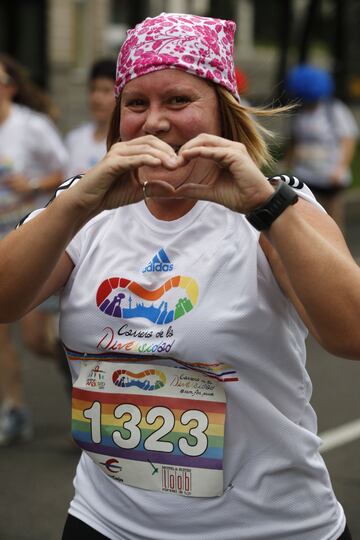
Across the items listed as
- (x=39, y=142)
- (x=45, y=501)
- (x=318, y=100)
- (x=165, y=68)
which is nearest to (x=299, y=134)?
(x=318, y=100)

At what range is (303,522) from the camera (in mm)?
2516

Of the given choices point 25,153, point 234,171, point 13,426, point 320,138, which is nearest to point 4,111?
point 25,153

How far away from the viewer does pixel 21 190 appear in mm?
6582

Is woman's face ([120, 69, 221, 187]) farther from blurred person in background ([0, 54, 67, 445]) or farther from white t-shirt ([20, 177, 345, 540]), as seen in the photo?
blurred person in background ([0, 54, 67, 445])

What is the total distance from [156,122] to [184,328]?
438mm

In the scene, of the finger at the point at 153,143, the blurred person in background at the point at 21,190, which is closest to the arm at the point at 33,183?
the blurred person in background at the point at 21,190

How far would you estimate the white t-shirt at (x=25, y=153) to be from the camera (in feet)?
21.6

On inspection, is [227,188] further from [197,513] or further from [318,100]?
[318,100]

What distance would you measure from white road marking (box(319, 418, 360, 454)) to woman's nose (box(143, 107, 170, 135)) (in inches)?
148

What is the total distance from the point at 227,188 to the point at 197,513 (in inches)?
27.7

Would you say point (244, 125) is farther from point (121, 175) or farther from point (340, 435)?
point (340, 435)

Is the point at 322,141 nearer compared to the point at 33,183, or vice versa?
the point at 33,183

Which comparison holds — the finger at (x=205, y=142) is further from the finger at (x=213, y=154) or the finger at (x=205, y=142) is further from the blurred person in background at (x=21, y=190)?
the blurred person in background at (x=21, y=190)

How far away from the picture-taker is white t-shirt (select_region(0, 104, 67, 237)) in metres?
6.59
